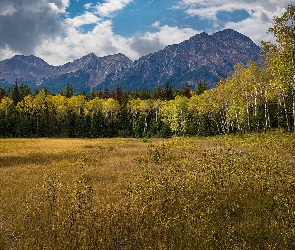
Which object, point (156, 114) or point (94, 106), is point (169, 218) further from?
point (94, 106)

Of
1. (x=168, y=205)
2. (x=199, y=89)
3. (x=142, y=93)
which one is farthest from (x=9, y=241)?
(x=142, y=93)

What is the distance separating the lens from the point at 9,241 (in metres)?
6.42

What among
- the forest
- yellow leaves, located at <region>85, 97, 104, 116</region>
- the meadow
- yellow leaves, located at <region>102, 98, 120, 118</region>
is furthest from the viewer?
yellow leaves, located at <region>102, 98, 120, 118</region>

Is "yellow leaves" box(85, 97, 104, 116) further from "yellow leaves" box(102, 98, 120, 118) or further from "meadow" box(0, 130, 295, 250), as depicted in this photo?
"meadow" box(0, 130, 295, 250)

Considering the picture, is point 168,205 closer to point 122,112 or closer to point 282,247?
point 282,247

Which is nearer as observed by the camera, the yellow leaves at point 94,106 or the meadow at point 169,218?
the meadow at point 169,218

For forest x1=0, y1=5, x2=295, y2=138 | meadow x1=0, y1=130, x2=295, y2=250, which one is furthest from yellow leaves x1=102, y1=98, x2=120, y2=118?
meadow x1=0, y1=130, x2=295, y2=250

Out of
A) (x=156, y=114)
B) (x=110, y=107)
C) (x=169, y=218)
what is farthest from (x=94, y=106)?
(x=169, y=218)

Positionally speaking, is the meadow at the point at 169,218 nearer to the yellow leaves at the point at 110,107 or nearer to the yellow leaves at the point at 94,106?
the yellow leaves at the point at 94,106

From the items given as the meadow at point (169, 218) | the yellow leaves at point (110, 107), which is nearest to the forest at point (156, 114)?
the yellow leaves at point (110, 107)

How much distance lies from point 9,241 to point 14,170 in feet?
40.5

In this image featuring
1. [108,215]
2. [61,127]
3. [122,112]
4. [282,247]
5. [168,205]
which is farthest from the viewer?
[122,112]

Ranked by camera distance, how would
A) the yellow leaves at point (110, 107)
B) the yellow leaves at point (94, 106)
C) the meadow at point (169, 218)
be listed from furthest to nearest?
the yellow leaves at point (110, 107)
the yellow leaves at point (94, 106)
the meadow at point (169, 218)

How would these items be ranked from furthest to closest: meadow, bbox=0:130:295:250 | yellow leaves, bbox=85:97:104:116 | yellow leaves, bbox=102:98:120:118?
yellow leaves, bbox=102:98:120:118, yellow leaves, bbox=85:97:104:116, meadow, bbox=0:130:295:250
